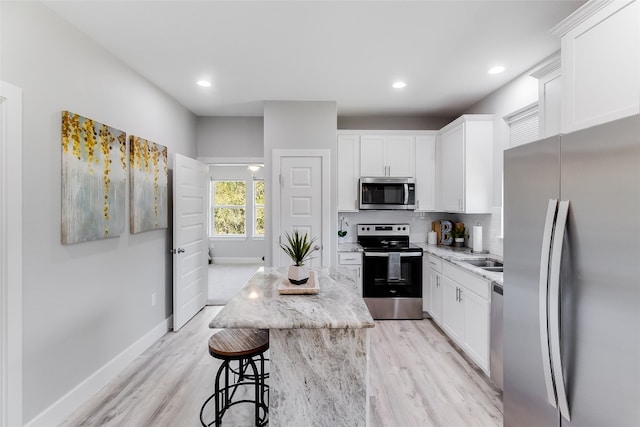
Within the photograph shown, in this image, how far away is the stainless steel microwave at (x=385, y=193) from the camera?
160 inches

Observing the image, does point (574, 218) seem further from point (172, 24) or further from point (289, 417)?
point (172, 24)

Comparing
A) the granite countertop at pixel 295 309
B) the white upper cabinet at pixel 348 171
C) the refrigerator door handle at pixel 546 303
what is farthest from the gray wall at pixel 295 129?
the refrigerator door handle at pixel 546 303

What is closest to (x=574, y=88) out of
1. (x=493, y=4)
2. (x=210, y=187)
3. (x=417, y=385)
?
(x=493, y=4)

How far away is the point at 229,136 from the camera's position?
447 centimetres

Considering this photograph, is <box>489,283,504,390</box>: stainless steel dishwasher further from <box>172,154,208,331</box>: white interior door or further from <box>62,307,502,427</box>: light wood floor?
<box>172,154,208,331</box>: white interior door

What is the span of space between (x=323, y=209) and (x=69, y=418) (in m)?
2.85

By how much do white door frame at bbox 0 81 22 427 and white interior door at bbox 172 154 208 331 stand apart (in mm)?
1705

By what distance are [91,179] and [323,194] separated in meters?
2.31

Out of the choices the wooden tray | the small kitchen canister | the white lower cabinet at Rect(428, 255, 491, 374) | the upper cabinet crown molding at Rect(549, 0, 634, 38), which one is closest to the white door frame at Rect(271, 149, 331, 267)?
the white lower cabinet at Rect(428, 255, 491, 374)

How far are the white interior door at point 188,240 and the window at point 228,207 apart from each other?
347cm

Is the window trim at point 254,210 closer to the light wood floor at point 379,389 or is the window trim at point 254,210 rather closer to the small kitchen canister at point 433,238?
the light wood floor at point 379,389

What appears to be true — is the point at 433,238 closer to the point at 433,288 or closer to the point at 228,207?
the point at 433,288

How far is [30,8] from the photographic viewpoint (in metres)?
1.87

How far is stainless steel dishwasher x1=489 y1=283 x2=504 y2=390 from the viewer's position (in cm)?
229
